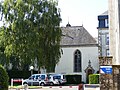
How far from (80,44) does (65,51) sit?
293 cm

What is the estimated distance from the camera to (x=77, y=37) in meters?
58.8

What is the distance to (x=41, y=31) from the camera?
45.7 meters

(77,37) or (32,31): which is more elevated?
(77,37)

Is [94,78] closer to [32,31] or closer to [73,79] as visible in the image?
[73,79]

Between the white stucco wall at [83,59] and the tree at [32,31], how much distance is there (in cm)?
1212

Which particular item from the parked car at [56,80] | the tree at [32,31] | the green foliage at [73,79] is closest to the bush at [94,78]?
the parked car at [56,80]

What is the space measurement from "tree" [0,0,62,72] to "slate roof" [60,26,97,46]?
1254 centimetres

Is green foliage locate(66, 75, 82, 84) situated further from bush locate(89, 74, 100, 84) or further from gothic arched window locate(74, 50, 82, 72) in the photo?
bush locate(89, 74, 100, 84)

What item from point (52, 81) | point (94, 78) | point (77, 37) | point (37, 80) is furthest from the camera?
point (77, 37)

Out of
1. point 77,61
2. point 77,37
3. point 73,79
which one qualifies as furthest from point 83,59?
point 73,79

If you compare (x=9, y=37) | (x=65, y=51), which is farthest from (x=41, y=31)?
(x=65, y=51)

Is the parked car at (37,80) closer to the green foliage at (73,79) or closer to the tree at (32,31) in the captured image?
the tree at (32,31)

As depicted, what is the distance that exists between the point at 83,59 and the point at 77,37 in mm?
4160

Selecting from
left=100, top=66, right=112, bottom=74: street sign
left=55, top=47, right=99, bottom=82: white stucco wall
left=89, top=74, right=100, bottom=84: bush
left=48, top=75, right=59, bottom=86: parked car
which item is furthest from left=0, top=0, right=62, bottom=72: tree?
left=100, top=66, right=112, bottom=74: street sign
